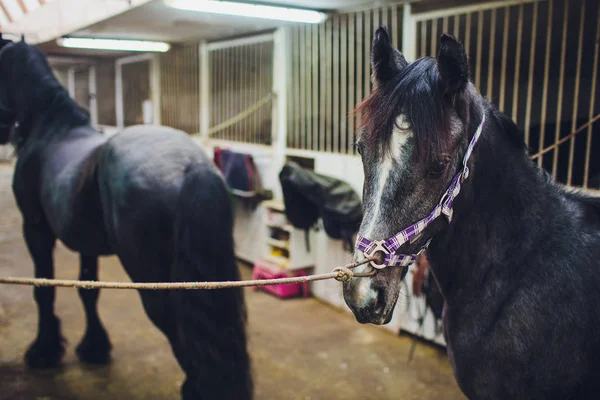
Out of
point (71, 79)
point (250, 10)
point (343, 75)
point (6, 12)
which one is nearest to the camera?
point (250, 10)

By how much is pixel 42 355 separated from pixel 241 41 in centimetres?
349

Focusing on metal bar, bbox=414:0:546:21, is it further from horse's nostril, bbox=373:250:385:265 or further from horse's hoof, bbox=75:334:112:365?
horse's hoof, bbox=75:334:112:365

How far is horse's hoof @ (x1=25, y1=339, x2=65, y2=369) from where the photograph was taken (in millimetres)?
3107

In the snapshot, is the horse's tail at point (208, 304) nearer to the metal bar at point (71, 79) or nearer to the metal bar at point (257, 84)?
the metal bar at point (257, 84)

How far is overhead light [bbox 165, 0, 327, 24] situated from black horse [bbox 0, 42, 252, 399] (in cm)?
134

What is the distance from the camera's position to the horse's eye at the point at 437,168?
124 centimetres

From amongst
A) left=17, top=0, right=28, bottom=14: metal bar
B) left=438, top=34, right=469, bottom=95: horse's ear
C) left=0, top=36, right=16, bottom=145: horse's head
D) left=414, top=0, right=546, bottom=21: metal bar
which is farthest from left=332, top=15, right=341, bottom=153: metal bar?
left=17, top=0, right=28, bottom=14: metal bar

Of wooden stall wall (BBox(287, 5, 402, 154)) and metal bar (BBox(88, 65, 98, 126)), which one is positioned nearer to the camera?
wooden stall wall (BBox(287, 5, 402, 154))

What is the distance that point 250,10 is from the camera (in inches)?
151

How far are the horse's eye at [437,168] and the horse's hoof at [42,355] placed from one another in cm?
290

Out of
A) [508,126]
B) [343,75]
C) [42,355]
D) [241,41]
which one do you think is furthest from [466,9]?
[42,355]

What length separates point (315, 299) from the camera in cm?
440

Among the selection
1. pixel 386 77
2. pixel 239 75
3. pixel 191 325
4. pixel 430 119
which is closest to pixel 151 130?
pixel 191 325

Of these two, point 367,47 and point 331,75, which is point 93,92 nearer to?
point 331,75
